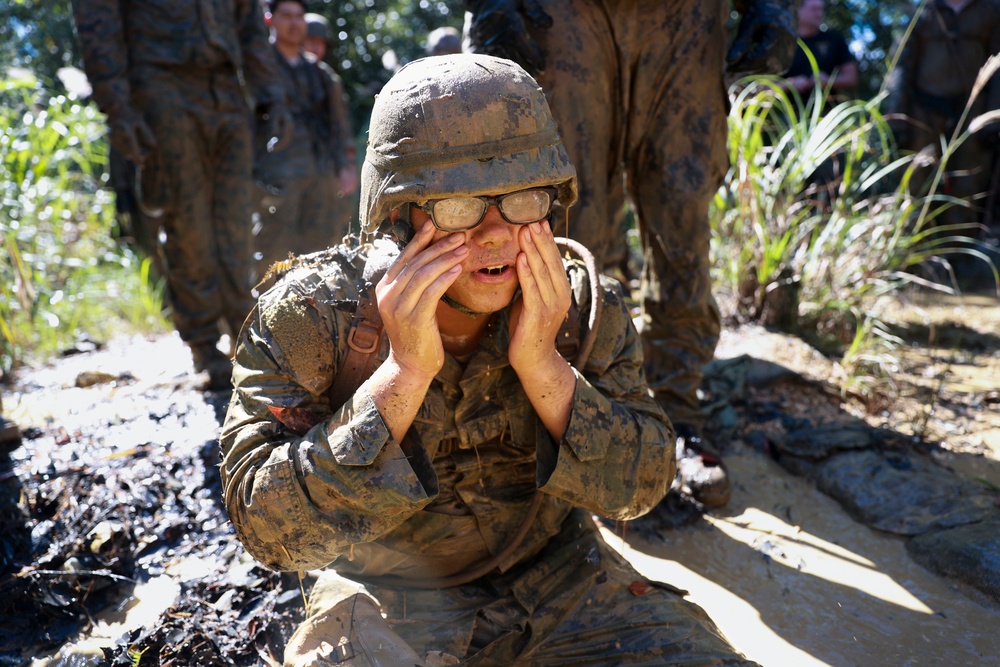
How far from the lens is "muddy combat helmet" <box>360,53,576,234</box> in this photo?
182cm

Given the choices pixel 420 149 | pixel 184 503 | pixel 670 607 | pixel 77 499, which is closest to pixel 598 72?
pixel 420 149

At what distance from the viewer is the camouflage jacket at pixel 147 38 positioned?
171 inches

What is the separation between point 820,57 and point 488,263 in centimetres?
652

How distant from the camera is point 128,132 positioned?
432 centimetres

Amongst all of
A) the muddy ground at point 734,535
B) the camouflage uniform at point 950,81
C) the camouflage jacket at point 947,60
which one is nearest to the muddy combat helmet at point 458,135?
the muddy ground at point 734,535

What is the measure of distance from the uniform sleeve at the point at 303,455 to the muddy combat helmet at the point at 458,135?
0.35 metres

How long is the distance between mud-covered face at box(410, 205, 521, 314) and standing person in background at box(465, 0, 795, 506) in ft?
4.34

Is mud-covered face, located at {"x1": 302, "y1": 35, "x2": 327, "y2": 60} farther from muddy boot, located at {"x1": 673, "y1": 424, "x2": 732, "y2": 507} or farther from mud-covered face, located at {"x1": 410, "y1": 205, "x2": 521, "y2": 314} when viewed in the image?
mud-covered face, located at {"x1": 410, "y1": 205, "x2": 521, "y2": 314}

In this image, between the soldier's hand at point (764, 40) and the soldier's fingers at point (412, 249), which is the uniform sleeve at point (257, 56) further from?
the soldier's fingers at point (412, 249)

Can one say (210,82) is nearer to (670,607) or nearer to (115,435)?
(115,435)

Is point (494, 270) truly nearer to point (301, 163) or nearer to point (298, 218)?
point (301, 163)

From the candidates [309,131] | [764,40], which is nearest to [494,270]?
[764,40]

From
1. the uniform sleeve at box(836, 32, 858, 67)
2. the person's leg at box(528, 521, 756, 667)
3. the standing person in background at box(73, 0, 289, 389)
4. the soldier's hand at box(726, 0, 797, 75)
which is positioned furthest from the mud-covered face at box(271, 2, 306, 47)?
the person's leg at box(528, 521, 756, 667)

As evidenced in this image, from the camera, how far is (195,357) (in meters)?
4.91
